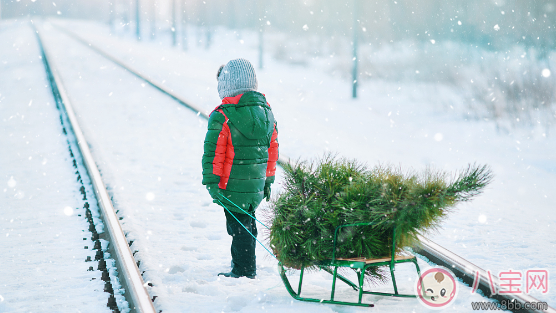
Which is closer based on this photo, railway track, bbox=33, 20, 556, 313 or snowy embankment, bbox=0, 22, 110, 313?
railway track, bbox=33, 20, 556, 313

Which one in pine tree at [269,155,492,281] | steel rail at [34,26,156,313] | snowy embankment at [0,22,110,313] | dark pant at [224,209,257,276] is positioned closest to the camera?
pine tree at [269,155,492,281]

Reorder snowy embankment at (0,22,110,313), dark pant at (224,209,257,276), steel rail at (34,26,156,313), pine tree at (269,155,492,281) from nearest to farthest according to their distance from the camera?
1. pine tree at (269,155,492,281)
2. steel rail at (34,26,156,313)
3. snowy embankment at (0,22,110,313)
4. dark pant at (224,209,257,276)

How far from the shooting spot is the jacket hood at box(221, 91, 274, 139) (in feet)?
10.7

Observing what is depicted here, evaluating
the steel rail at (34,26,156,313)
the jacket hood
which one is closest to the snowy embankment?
the steel rail at (34,26,156,313)

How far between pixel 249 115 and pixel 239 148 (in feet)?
0.81

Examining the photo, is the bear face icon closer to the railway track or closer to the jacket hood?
the railway track

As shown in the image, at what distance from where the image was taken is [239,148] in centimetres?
332

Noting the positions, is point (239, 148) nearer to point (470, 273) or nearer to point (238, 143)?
point (238, 143)

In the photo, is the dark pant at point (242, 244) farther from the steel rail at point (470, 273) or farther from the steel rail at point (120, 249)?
the steel rail at point (470, 273)

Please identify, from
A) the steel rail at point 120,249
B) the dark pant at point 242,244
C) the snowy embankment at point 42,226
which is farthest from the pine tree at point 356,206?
the snowy embankment at point 42,226

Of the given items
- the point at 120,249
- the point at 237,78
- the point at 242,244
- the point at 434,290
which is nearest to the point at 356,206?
the point at 434,290

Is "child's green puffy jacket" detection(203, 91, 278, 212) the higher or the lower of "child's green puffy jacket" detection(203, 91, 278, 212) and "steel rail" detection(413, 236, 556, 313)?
the higher

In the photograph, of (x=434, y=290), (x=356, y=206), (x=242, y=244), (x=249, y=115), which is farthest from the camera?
(x=242, y=244)

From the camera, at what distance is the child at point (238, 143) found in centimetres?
327
